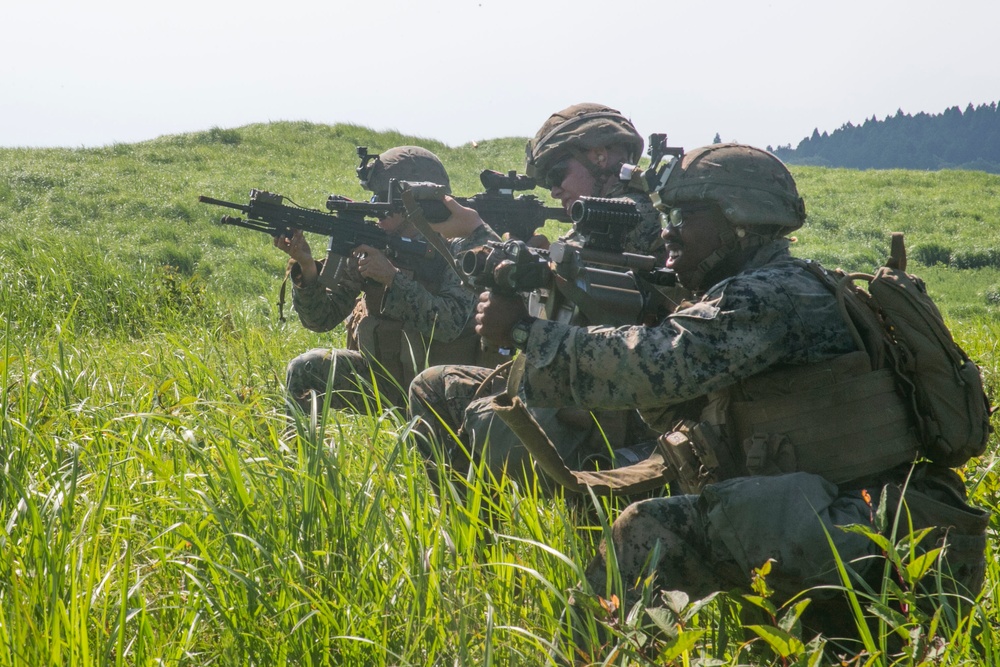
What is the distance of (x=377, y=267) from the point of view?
516 cm

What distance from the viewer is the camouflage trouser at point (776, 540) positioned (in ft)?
8.30

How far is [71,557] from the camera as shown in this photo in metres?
2.30

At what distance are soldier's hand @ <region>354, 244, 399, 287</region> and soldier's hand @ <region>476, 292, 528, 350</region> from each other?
218 cm

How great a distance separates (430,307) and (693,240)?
216cm

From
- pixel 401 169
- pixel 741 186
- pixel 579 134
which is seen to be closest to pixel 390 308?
pixel 401 169

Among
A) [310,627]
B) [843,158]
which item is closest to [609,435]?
[310,627]

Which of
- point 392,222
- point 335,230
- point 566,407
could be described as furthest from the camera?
point 392,222

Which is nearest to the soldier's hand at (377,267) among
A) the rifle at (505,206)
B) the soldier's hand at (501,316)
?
the rifle at (505,206)

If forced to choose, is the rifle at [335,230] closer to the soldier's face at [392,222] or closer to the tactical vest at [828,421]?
the soldier's face at [392,222]

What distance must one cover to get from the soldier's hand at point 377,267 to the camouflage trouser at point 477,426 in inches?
42.9

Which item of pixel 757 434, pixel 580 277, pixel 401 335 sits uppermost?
pixel 580 277

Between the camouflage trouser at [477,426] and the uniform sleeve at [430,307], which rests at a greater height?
the uniform sleeve at [430,307]

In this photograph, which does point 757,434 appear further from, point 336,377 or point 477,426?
point 336,377

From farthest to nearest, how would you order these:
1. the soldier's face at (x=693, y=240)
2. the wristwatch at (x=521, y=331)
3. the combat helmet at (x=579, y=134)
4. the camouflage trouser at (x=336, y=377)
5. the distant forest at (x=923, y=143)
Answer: the distant forest at (x=923, y=143), the camouflage trouser at (x=336, y=377), the combat helmet at (x=579, y=134), the soldier's face at (x=693, y=240), the wristwatch at (x=521, y=331)
